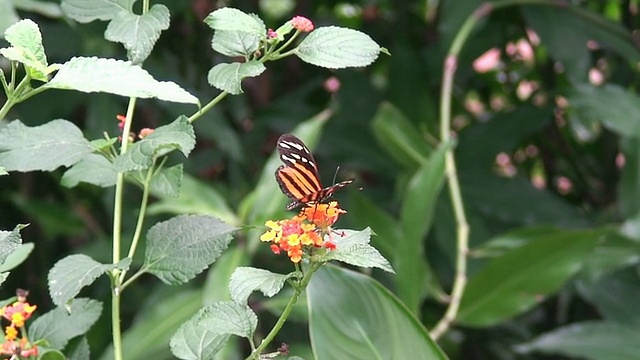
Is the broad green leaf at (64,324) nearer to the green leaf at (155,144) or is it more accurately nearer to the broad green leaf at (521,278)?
the green leaf at (155,144)

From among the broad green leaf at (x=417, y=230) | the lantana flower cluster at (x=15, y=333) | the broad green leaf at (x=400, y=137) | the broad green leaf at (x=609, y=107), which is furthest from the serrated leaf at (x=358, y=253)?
the broad green leaf at (x=609, y=107)

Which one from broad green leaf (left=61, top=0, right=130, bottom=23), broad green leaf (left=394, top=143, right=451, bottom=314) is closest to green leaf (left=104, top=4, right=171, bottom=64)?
broad green leaf (left=61, top=0, right=130, bottom=23)

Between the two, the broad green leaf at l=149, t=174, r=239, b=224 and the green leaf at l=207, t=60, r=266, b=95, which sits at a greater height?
the green leaf at l=207, t=60, r=266, b=95

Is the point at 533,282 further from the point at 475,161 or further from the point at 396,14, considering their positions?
the point at 396,14

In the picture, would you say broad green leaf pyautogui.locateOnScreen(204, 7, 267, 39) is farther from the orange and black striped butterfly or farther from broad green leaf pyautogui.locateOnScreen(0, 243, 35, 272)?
broad green leaf pyautogui.locateOnScreen(0, 243, 35, 272)

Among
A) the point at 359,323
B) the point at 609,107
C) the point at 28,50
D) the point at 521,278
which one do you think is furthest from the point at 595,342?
the point at 28,50
